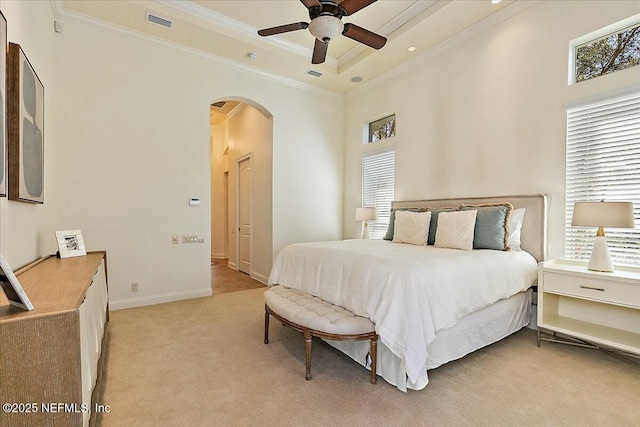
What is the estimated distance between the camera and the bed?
6.61 feet

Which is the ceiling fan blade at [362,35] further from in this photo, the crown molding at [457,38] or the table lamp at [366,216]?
the table lamp at [366,216]

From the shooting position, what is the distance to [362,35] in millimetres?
2941

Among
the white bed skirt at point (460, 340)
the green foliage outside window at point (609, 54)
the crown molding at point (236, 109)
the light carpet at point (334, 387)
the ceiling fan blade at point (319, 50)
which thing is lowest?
the light carpet at point (334, 387)

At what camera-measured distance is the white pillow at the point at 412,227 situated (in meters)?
3.58

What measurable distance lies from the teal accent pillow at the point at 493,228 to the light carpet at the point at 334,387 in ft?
2.87

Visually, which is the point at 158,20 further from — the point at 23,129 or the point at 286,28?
the point at 23,129

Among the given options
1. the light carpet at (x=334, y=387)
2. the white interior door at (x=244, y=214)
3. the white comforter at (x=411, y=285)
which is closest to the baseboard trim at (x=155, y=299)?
the light carpet at (x=334, y=387)

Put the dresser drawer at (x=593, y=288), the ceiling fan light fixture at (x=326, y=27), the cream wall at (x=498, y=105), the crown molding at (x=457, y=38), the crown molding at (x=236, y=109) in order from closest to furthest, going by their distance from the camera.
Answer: the dresser drawer at (x=593, y=288), the ceiling fan light fixture at (x=326, y=27), the cream wall at (x=498, y=105), the crown molding at (x=457, y=38), the crown molding at (x=236, y=109)

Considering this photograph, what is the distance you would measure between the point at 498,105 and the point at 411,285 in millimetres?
2669

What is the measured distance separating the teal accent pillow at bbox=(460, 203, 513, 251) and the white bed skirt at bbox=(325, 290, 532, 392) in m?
0.51

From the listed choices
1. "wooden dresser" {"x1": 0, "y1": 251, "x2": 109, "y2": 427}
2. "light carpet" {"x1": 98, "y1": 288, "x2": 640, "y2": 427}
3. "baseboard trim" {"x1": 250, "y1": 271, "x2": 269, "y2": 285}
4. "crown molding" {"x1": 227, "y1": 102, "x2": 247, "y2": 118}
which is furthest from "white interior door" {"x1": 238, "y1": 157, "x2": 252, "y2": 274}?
"wooden dresser" {"x1": 0, "y1": 251, "x2": 109, "y2": 427}

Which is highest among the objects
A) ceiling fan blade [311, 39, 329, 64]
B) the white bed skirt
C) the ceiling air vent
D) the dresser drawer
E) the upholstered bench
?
the ceiling air vent

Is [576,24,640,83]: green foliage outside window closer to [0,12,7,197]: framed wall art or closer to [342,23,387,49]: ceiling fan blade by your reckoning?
[342,23,387,49]: ceiling fan blade

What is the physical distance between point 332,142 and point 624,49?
3.84 m
